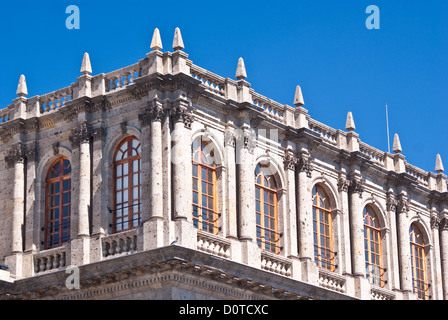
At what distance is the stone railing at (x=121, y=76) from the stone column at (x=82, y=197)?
1.63m

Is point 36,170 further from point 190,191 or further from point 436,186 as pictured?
point 436,186

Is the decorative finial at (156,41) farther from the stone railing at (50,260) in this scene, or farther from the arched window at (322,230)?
the arched window at (322,230)

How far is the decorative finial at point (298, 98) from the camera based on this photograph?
49.8 metres

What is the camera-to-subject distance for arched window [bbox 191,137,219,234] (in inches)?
1753

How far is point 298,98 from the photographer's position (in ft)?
164

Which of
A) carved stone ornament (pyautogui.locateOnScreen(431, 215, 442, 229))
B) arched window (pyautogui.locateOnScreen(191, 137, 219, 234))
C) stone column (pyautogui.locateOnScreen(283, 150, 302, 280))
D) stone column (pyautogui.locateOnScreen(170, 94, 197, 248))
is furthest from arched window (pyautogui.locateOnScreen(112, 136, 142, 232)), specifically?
carved stone ornament (pyautogui.locateOnScreen(431, 215, 442, 229))

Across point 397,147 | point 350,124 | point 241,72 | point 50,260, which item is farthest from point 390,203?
point 50,260

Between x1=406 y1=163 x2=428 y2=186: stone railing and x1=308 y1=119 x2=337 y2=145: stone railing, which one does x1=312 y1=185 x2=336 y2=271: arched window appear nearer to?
x1=308 y1=119 x2=337 y2=145: stone railing

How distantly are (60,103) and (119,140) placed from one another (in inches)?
124

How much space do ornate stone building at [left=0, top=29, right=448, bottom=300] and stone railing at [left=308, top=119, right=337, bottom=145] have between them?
75 mm

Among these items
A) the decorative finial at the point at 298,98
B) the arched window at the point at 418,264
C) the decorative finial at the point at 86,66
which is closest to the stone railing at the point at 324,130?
the decorative finial at the point at 298,98

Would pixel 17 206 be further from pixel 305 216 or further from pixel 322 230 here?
pixel 322 230

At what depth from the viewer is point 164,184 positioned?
43281 millimetres
